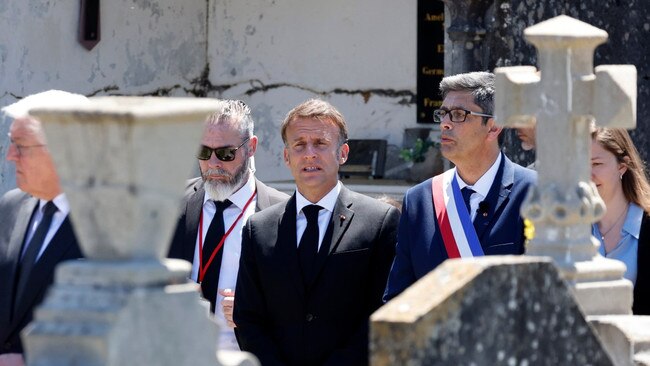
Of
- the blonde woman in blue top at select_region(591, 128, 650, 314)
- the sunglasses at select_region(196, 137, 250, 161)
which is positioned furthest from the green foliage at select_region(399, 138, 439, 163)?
the blonde woman in blue top at select_region(591, 128, 650, 314)

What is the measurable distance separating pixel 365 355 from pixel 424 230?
474 mm

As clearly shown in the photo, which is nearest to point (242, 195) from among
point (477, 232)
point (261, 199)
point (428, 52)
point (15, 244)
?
point (261, 199)

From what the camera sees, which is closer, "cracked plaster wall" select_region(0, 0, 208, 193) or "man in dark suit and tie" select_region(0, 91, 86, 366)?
"man in dark suit and tie" select_region(0, 91, 86, 366)

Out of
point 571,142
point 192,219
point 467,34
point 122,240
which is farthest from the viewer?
point 467,34

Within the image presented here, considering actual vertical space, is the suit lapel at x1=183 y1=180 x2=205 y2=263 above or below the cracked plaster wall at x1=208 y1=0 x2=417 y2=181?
below

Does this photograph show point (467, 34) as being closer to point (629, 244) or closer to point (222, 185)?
point (222, 185)

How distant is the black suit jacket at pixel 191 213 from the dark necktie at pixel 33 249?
0.85 metres

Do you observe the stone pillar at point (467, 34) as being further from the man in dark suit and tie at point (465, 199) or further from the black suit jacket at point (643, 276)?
the black suit jacket at point (643, 276)

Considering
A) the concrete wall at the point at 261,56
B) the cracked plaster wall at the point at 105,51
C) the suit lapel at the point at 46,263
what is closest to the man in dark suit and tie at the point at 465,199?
the suit lapel at the point at 46,263

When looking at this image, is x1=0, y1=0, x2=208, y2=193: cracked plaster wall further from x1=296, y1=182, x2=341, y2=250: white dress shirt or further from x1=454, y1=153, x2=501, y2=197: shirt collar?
x1=454, y1=153, x2=501, y2=197: shirt collar

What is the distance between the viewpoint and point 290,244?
5828mm

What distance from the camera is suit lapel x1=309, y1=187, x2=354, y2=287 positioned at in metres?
5.77

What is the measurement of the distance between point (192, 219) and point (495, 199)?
1253 millimetres

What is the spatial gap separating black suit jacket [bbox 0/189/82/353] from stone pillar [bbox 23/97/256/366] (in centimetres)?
221
